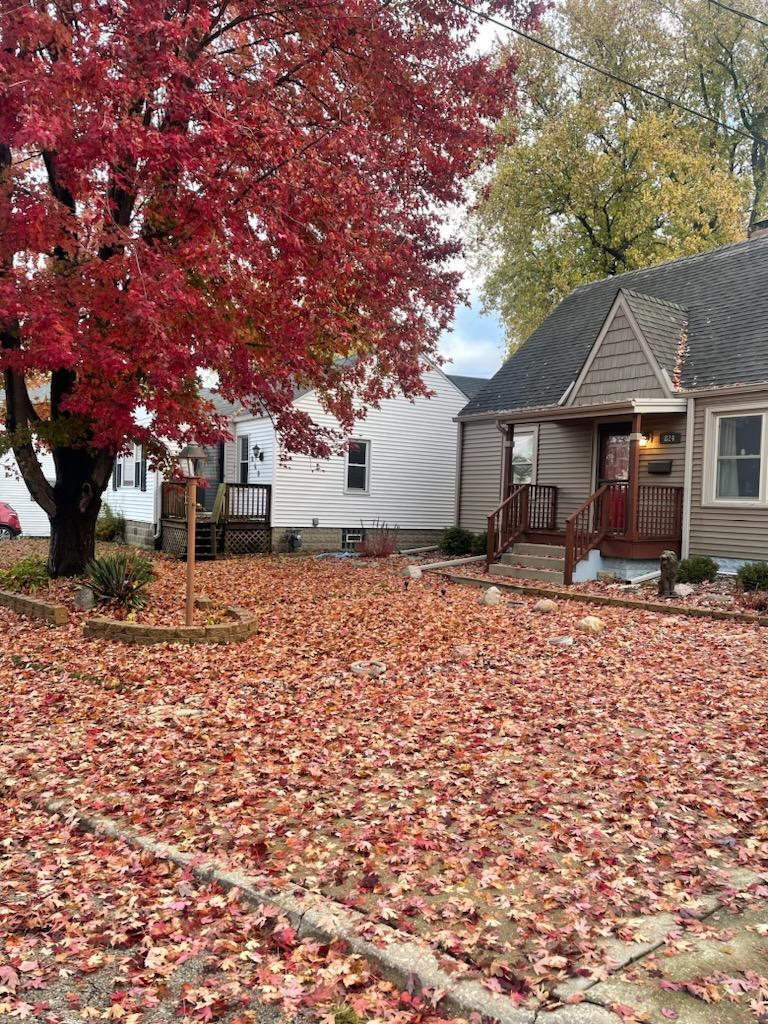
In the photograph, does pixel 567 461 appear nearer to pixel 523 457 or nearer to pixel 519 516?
pixel 523 457

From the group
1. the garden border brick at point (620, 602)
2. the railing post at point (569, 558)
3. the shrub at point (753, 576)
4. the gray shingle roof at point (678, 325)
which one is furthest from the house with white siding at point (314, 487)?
the shrub at point (753, 576)

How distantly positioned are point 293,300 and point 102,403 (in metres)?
2.69

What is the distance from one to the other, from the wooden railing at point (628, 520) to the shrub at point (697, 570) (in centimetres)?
80

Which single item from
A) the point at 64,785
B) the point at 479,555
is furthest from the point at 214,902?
the point at 479,555

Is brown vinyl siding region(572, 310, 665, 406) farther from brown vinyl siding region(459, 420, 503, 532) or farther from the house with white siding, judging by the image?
the house with white siding

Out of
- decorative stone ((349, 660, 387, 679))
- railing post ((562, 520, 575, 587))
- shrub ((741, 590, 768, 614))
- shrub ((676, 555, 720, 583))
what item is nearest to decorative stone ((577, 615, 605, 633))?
shrub ((741, 590, 768, 614))

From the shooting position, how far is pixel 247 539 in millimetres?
18422

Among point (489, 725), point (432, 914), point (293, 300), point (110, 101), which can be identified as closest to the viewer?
point (432, 914)

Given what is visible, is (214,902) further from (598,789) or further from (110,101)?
(110,101)

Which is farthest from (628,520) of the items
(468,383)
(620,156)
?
(620,156)

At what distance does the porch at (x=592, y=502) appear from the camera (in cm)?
1291

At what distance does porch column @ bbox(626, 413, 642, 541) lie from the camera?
12758 mm

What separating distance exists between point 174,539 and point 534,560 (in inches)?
378

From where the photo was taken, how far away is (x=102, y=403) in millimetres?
8727
